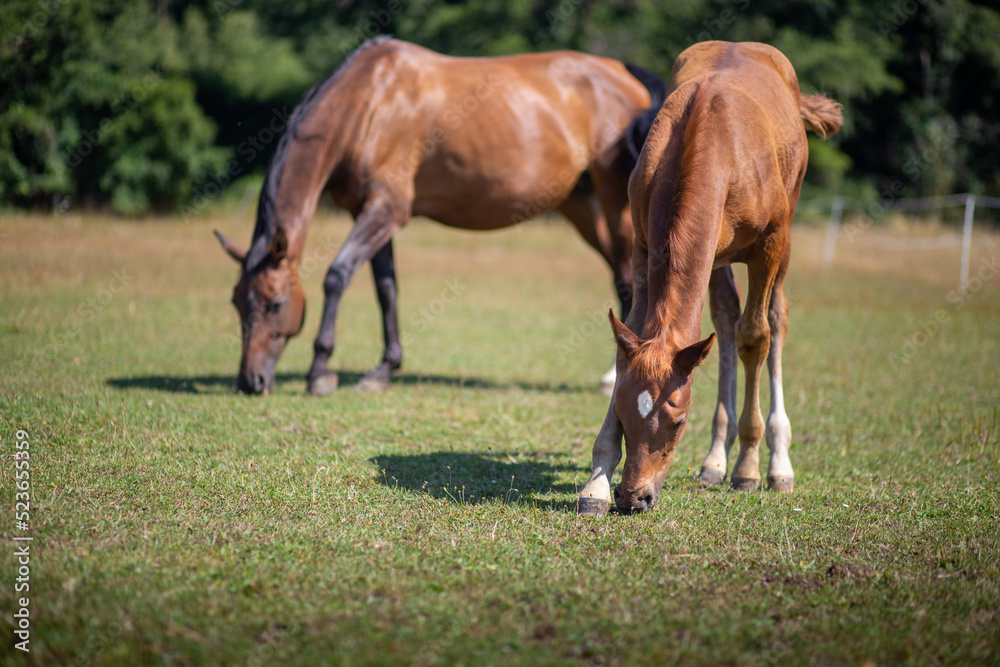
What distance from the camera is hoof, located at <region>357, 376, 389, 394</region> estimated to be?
736cm

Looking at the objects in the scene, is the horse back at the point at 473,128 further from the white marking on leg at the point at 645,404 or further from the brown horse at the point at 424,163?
the white marking on leg at the point at 645,404

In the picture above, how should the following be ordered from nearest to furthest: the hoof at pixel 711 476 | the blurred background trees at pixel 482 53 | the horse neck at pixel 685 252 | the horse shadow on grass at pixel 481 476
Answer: the horse neck at pixel 685 252
the horse shadow on grass at pixel 481 476
the hoof at pixel 711 476
the blurred background trees at pixel 482 53

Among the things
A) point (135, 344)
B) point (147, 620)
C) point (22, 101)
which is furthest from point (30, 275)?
point (22, 101)

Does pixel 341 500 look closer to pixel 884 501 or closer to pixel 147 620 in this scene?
pixel 147 620

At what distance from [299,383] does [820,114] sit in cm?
509

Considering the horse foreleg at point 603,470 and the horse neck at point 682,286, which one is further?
the horse foreleg at point 603,470

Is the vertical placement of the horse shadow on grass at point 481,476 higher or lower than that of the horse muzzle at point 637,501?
lower

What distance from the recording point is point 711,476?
502 cm

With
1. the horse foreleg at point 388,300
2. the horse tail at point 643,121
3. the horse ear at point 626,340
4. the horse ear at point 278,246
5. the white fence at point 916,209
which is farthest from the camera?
the white fence at point 916,209

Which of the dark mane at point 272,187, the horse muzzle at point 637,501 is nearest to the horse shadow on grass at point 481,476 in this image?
the horse muzzle at point 637,501

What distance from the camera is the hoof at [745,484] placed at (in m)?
4.91

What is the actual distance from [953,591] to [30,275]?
40.7ft

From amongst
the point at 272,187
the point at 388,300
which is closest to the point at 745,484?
the point at 388,300

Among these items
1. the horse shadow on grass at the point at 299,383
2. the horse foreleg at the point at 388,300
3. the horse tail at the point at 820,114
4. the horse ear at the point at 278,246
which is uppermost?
the horse tail at the point at 820,114
